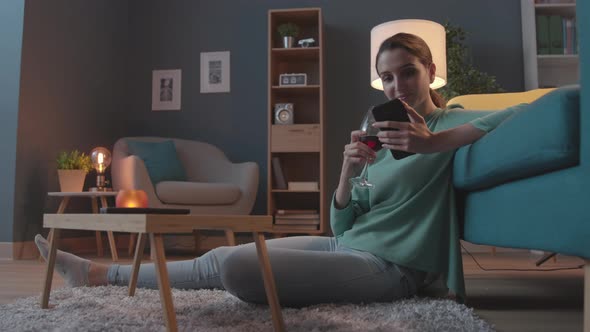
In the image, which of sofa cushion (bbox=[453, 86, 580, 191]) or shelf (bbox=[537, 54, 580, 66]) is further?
shelf (bbox=[537, 54, 580, 66])

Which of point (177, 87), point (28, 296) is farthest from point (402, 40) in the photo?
point (177, 87)

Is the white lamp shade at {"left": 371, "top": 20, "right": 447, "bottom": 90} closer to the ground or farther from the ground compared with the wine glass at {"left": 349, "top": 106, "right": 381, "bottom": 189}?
farther from the ground

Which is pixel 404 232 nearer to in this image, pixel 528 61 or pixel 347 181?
pixel 347 181

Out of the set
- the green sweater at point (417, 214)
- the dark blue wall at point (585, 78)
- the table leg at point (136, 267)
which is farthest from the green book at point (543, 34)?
the table leg at point (136, 267)

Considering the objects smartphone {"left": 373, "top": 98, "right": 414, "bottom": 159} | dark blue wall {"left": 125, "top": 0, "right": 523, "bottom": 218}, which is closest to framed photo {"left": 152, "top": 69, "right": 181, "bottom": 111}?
dark blue wall {"left": 125, "top": 0, "right": 523, "bottom": 218}

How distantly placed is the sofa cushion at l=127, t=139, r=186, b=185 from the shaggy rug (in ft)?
7.51

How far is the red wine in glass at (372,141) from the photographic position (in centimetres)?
131

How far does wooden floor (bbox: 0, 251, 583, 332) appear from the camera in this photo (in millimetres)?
1334

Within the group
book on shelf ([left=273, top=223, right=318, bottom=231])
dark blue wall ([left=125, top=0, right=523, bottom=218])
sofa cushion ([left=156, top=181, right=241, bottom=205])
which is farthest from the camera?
dark blue wall ([left=125, top=0, right=523, bottom=218])

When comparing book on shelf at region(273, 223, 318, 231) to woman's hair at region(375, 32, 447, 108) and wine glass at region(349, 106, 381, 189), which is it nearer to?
woman's hair at region(375, 32, 447, 108)

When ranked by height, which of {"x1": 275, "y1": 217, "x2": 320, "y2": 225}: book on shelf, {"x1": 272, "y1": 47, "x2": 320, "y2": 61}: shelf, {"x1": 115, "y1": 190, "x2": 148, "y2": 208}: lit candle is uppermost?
{"x1": 272, "y1": 47, "x2": 320, "y2": 61}: shelf

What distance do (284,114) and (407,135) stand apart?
3.00 meters

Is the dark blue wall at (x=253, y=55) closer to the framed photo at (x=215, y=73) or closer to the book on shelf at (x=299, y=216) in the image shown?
the framed photo at (x=215, y=73)

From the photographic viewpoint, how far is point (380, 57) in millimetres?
1558
